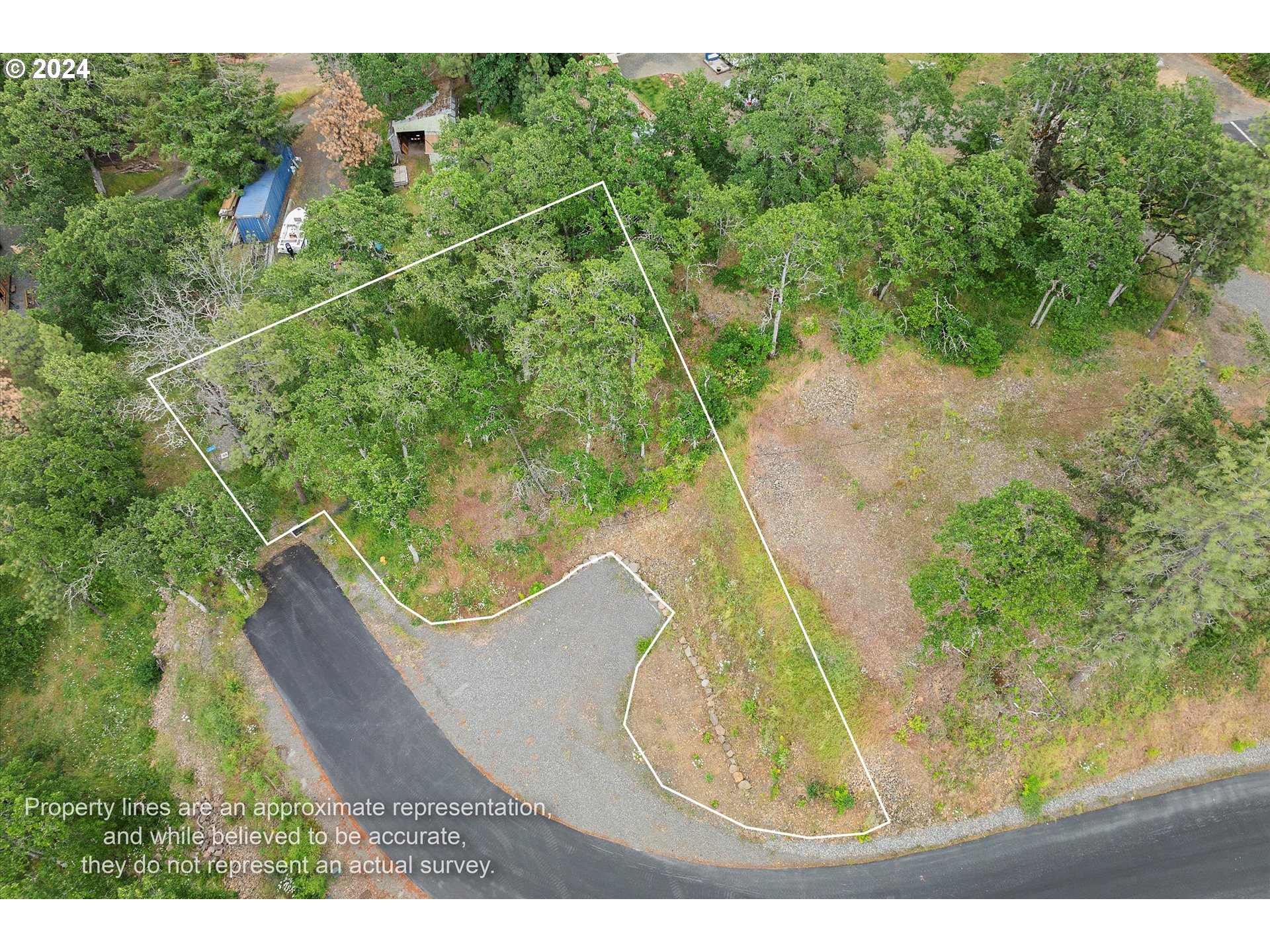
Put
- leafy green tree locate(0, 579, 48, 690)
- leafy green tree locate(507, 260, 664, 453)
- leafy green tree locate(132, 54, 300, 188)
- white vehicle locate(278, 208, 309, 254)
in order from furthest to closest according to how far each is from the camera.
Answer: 1. white vehicle locate(278, 208, 309, 254)
2. leafy green tree locate(132, 54, 300, 188)
3. leafy green tree locate(0, 579, 48, 690)
4. leafy green tree locate(507, 260, 664, 453)

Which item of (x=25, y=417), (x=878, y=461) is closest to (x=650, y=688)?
(x=878, y=461)

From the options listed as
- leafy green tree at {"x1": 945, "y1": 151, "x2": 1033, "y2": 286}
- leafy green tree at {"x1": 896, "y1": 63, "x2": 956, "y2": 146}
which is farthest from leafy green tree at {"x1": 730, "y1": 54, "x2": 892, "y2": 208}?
leafy green tree at {"x1": 945, "y1": 151, "x2": 1033, "y2": 286}

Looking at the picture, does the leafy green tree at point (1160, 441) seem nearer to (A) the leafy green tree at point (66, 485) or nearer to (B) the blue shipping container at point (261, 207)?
(A) the leafy green tree at point (66, 485)

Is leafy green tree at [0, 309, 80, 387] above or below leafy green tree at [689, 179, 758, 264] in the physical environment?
below

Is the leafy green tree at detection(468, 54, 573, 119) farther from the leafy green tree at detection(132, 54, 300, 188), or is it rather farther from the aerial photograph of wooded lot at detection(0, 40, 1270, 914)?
the leafy green tree at detection(132, 54, 300, 188)

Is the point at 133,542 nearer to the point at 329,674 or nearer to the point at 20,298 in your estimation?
the point at 329,674

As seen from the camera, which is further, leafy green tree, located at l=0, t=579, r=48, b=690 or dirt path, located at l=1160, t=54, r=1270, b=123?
dirt path, located at l=1160, t=54, r=1270, b=123

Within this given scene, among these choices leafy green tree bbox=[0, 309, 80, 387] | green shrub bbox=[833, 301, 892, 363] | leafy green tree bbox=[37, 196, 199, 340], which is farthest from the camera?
leafy green tree bbox=[37, 196, 199, 340]

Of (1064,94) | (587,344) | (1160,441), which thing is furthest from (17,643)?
(1064,94)
